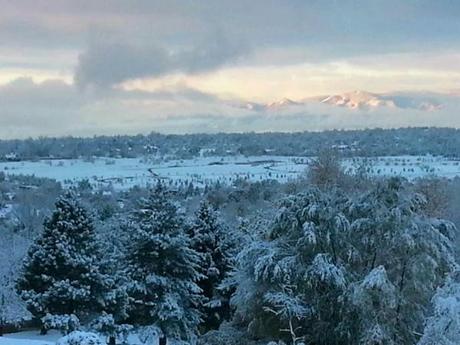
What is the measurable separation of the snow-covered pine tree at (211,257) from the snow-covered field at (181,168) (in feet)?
298

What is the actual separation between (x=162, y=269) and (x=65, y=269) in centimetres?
383

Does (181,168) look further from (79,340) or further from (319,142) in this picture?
(79,340)

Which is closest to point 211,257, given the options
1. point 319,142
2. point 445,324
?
point 445,324

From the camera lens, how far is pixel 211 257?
30.9 m

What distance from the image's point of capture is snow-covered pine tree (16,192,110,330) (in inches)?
1054

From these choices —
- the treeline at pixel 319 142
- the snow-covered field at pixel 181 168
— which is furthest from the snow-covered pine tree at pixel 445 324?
the treeline at pixel 319 142

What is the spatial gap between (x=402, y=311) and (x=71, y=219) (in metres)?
13.4

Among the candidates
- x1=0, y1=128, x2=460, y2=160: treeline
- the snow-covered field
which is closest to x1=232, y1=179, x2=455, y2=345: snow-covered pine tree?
the snow-covered field

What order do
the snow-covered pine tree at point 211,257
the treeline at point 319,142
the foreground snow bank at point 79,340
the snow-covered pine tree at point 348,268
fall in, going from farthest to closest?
the treeline at point 319,142 < the snow-covered pine tree at point 211,257 < the snow-covered pine tree at point 348,268 < the foreground snow bank at point 79,340

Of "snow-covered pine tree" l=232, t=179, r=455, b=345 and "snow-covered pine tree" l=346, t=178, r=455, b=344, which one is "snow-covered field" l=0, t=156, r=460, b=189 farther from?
"snow-covered pine tree" l=232, t=179, r=455, b=345

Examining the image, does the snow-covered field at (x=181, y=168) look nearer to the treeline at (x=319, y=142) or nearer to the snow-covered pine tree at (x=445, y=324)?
the treeline at (x=319, y=142)

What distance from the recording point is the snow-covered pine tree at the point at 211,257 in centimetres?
3070

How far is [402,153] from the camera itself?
155 m

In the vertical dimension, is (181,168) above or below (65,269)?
below
